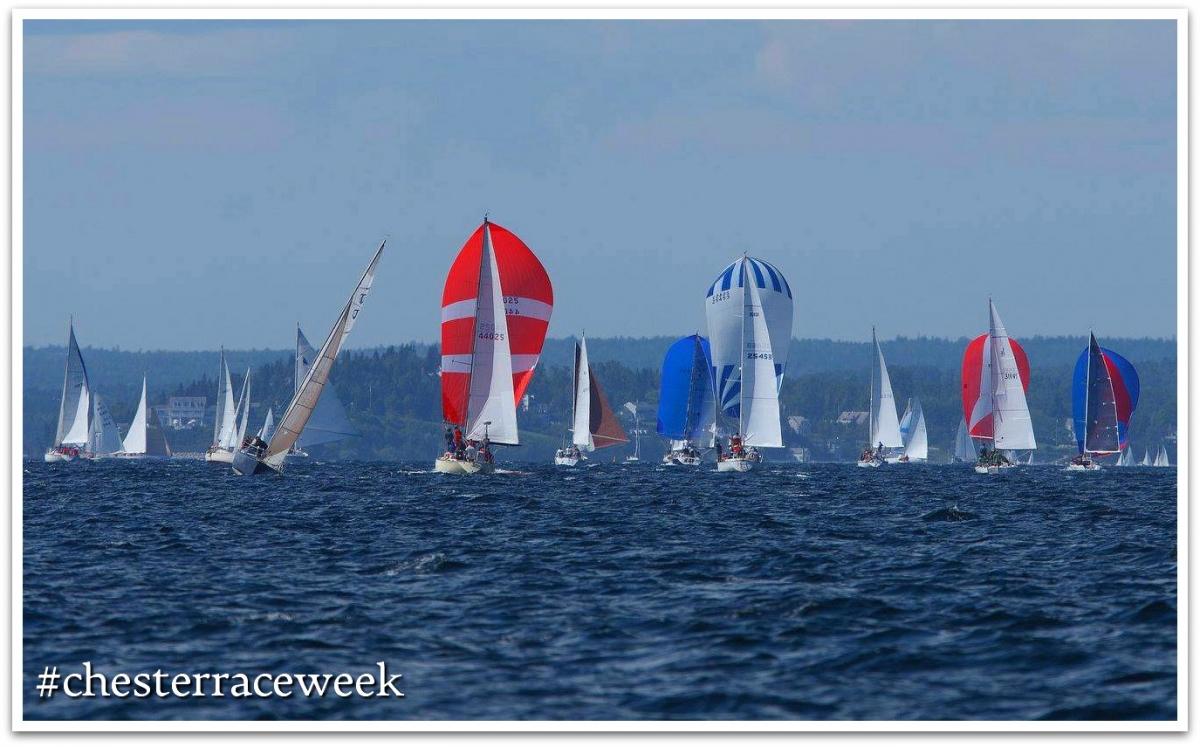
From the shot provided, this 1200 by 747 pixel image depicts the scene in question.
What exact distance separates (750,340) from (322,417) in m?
32.7

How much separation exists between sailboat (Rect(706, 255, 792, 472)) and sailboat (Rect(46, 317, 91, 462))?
41.8 metres

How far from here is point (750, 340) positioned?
77.9m

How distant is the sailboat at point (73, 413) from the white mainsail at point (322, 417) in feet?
44.1

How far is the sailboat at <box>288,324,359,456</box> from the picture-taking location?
96.2m

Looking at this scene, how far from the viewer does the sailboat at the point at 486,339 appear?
187 ft

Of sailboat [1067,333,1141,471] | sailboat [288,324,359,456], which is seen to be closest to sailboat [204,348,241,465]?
sailboat [288,324,359,456]

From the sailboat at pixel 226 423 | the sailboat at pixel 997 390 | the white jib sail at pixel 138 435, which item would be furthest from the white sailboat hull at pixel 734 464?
the white jib sail at pixel 138 435

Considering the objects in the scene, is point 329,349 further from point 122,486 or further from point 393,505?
point 393,505

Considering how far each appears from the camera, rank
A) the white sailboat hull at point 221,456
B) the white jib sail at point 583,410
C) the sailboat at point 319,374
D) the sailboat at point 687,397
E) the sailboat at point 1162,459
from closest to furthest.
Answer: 1. the sailboat at point 319,374
2. the sailboat at point 687,397
3. the white sailboat hull at point 221,456
4. the white jib sail at point 583,410
5. the sailboat at point 1162,459

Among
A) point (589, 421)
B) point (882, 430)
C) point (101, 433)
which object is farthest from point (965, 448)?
point (101, 433)

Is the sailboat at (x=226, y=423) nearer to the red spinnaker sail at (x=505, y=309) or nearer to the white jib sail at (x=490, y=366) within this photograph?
the red spinnaker sail at (x=505, y=309)

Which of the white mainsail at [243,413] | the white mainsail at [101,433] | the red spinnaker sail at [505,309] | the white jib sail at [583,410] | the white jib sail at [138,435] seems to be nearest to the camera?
the red spinnaker sail at [505,309]
